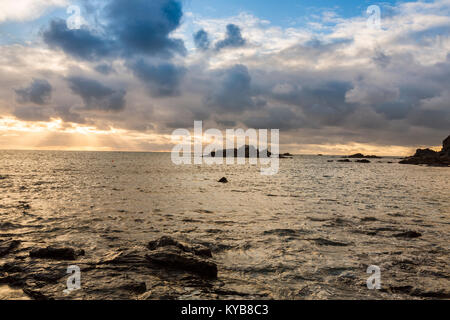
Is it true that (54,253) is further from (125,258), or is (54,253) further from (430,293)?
(430,293)

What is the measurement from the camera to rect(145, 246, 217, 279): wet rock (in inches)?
373

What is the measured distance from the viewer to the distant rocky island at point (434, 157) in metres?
120

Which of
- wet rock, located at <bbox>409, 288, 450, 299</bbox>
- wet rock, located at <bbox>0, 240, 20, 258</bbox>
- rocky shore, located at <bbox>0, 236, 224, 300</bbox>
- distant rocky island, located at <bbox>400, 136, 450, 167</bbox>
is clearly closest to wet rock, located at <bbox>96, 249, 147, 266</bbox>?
rocky shore, located at <bbox>0, 236, 224, 300</bbox>

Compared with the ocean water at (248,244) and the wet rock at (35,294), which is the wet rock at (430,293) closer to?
the ocean water at (248,244)

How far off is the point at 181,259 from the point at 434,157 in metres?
159

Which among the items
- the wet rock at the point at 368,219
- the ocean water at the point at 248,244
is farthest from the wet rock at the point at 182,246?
the wet rock at the point at 368,219

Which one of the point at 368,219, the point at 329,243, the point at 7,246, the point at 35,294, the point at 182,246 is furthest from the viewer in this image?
the point at 368,219

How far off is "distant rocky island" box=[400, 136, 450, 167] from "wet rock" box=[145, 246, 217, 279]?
13941 cm

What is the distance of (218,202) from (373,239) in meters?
15.2

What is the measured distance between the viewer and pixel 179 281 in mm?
8812

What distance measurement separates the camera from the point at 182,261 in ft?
32.1

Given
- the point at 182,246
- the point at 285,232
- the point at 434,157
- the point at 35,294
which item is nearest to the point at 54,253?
the point at 35,294
